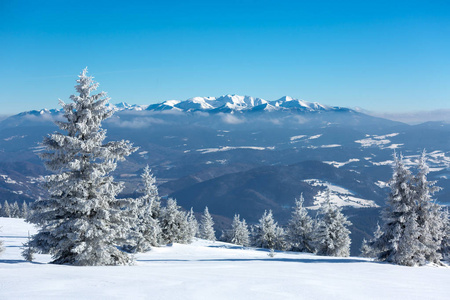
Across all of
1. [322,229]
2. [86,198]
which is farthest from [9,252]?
[322,229]

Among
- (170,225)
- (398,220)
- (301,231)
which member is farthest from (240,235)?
(398,220)

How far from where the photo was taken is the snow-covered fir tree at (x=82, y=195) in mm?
15156

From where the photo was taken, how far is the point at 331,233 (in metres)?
45.5

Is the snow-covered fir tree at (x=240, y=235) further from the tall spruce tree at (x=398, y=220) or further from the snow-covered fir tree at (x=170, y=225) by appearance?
the tall spruce tree at (x=398, y=220)

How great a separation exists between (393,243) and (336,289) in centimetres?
1407

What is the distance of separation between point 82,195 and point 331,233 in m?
37.6

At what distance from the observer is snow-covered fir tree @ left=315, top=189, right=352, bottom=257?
45.2m

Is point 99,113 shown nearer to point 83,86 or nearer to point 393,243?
point 83,86

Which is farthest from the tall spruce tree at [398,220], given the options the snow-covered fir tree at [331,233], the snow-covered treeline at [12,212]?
the snow-covered treeline at [12,212]

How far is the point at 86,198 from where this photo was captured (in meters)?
15.8

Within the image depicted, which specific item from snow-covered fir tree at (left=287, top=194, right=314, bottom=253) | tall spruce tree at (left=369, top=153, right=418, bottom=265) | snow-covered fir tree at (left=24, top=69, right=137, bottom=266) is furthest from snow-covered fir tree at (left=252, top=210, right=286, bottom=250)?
snow-covered fir tree at (left=24, top=69, right=137, bottom=266)

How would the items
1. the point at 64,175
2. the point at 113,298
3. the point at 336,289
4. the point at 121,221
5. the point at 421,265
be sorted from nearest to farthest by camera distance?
the point at 113,298 < the point at 336,289 < the point at 64,175 < the point at 121,221 < the point at 421,265

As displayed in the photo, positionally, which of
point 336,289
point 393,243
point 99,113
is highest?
point 99,113

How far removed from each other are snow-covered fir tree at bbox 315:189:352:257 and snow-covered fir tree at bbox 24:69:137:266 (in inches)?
1371
